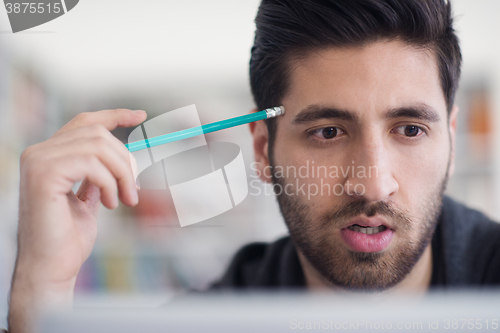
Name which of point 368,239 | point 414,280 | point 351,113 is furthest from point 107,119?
point 414,280

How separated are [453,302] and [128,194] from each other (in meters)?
0.47

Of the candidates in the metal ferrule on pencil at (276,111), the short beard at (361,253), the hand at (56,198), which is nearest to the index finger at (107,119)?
the hand at (56,198)

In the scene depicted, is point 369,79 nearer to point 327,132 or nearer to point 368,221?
point 327,132

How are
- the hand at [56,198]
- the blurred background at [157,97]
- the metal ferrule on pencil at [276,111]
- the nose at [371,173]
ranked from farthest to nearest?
the blurred background at [157,97] → the metal ferrule on pencil at [276,111] → the nose at [371,173] → the hand at [56,198]

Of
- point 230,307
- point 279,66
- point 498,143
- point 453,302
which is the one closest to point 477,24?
point 498,143

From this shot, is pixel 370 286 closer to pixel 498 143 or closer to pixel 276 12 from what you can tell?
pixel 276 12

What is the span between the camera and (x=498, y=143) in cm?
165

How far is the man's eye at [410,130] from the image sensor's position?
0.73 metres

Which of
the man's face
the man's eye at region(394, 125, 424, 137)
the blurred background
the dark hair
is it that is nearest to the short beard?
the man's face

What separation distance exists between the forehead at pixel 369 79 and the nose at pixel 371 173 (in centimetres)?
7

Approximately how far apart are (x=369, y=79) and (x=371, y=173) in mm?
198

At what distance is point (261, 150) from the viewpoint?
37.8 inches

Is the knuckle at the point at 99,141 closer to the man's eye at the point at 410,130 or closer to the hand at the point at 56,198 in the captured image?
the hand at the point at 56,198

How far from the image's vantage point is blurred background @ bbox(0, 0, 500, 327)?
121 cm
